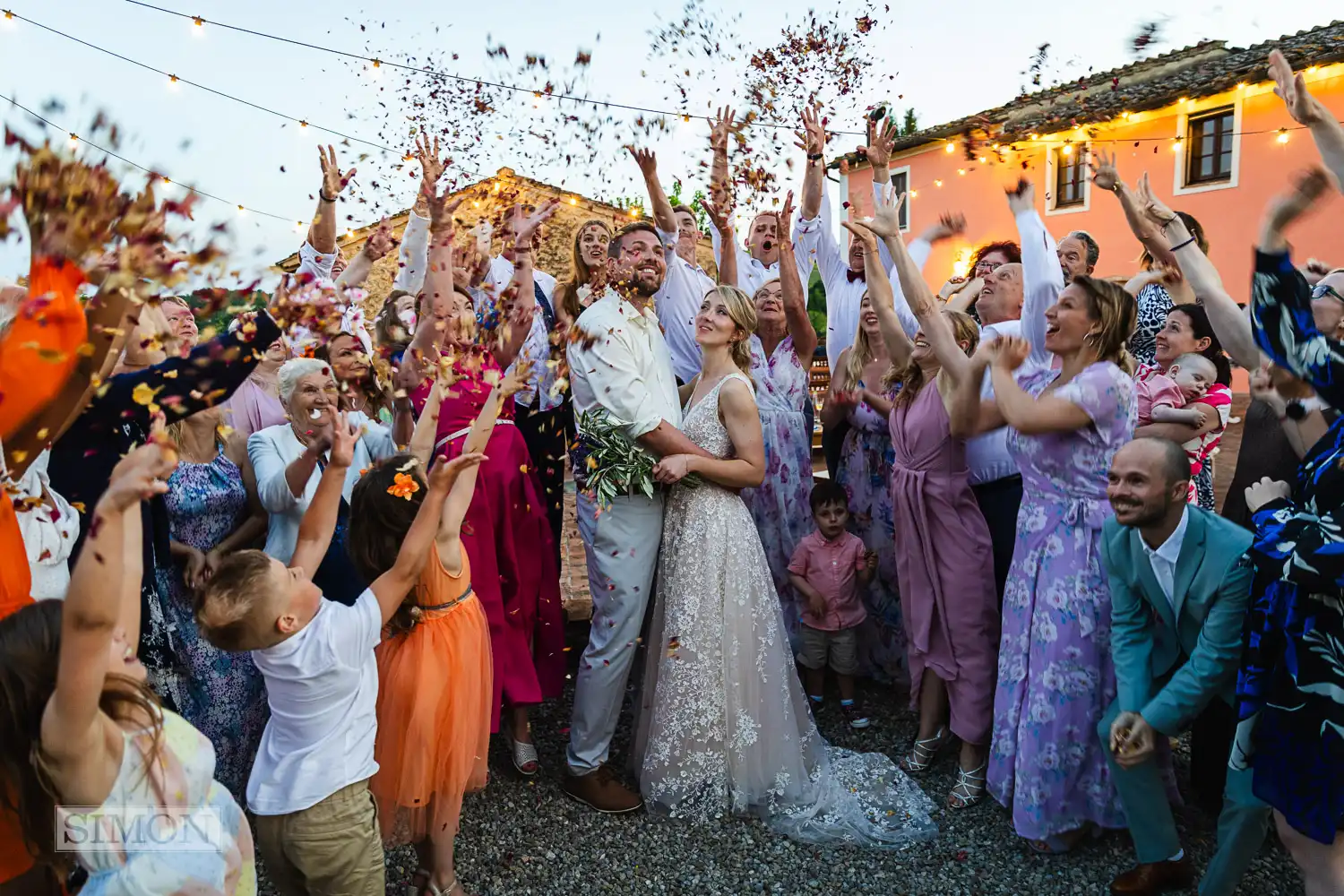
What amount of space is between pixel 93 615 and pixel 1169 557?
3089 millimetres

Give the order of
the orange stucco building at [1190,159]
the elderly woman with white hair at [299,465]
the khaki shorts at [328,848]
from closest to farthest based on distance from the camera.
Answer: the khaki shorts at [328,848] → the elderly woman with white hair at [299,465] → the orange stucco building at [1190,159]

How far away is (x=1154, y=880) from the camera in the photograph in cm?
303

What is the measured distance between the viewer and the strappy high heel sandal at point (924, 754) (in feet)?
13.0

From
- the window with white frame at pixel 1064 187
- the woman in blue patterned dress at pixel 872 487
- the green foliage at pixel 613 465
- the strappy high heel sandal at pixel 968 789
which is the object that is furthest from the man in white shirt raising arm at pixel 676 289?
the window with white frame at pixel 1064 187

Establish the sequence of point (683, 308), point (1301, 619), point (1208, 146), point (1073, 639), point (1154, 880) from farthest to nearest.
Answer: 1. point (1208, 146)
2. point (683, 308)
3. point (1073, 639)
4. point (1154, 880)
5. point (1301, 619)

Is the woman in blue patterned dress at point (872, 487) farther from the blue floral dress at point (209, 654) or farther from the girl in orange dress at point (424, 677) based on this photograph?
the blue floral dress at point (209, 654)

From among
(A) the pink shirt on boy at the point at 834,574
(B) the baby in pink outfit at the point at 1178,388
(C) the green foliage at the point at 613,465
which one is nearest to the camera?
(C) the green foliage at the point at 613,465

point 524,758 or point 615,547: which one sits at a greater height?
point 615,547

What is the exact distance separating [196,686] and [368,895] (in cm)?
152

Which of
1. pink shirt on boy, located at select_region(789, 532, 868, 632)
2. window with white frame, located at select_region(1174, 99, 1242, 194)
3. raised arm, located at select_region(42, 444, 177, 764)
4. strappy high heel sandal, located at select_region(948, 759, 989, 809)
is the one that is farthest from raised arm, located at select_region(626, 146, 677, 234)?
window with white frame, located at select_region(1174, 99, 1242, 194)

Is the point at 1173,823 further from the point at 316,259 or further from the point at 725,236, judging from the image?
the point at 316,259

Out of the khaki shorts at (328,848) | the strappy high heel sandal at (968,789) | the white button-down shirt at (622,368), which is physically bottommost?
the strappy high heel sandal at (968,789)

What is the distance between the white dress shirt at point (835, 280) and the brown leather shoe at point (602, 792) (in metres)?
2.69

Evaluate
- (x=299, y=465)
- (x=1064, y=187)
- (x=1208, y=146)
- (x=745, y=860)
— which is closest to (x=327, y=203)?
(x=299, y=465)
